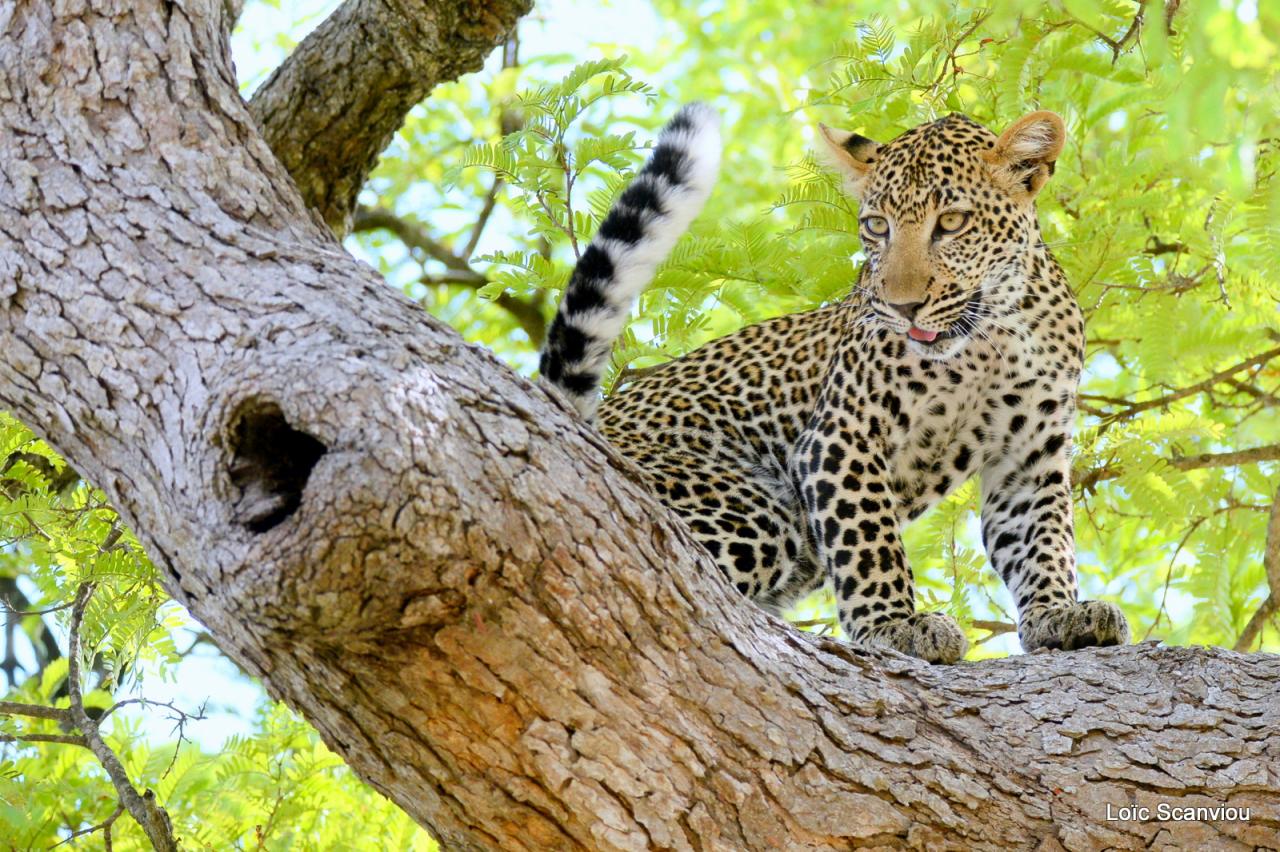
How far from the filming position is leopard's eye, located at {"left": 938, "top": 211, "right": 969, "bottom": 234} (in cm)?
685

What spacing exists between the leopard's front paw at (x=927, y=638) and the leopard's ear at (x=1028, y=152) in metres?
2.18

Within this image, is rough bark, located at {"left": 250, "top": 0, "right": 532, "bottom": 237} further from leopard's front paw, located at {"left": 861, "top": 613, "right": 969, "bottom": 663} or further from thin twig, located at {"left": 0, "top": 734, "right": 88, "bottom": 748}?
leopard's front paw, located at {"left": 861, "top": 613, "right": 969, "bottom": 663}

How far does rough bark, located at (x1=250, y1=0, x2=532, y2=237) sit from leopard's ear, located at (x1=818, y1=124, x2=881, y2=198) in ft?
5.68

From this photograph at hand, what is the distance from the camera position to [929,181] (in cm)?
689

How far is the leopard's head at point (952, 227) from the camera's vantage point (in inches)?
263

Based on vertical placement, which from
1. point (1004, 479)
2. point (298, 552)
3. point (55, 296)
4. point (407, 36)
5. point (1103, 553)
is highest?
point (407, 36)

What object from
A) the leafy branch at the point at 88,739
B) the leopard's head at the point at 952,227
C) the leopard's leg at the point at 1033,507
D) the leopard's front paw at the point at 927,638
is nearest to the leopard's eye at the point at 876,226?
the leopard's head at the point at 952,227

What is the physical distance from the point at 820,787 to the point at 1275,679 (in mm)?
1685

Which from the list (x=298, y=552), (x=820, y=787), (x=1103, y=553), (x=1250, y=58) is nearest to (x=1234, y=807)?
(x=820, y=787)

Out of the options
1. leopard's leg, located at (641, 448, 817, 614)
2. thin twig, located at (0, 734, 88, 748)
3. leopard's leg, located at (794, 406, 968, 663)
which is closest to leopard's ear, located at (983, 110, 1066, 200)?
leopard's leg, located at (794, 406, 968, 663)

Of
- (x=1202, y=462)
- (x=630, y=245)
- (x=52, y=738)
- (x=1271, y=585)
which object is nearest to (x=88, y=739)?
(x=52, y=738)

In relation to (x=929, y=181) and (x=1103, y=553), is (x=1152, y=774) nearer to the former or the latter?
(x=929, y=181)

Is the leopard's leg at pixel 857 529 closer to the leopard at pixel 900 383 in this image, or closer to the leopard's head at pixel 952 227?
the leopard at pixel 900 383

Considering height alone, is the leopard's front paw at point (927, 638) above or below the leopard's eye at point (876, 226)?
below
